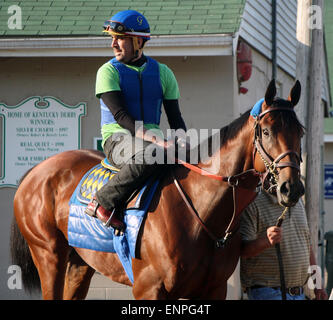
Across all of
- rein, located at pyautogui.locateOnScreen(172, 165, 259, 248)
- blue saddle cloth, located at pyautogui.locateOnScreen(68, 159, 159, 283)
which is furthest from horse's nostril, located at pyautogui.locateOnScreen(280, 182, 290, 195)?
blue saddle cloth, located at pyautogui.locateOnScreen(68, 159, 159, 283)

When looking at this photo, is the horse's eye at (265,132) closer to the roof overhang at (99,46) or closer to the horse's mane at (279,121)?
the horse's mane at (279,121)

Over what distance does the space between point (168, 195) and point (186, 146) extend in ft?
1.32

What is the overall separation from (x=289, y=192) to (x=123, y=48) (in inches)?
71.0

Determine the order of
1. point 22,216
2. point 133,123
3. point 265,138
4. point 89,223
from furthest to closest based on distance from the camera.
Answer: point 22,216, point 89,223, point 133,123, point 265,138

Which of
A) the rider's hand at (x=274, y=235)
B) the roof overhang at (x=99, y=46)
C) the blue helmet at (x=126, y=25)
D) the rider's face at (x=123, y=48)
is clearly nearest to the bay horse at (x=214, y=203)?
the rider's hand at (x=274, y=235)

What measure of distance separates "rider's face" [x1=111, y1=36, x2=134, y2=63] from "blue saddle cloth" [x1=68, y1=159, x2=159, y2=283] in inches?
34.4

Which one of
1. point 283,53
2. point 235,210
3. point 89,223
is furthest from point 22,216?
point 283,53

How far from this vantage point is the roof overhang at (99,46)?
764 cm

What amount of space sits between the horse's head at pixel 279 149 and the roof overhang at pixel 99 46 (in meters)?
3.87

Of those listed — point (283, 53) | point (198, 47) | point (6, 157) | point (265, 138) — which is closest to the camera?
point (265, 138)

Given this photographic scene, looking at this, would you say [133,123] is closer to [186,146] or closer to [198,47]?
[186,146]

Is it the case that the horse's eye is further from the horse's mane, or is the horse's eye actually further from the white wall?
the white wall

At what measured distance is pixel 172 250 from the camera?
162 inches

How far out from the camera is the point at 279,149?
3744mm
